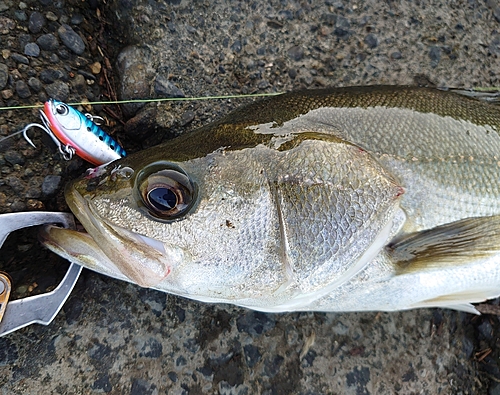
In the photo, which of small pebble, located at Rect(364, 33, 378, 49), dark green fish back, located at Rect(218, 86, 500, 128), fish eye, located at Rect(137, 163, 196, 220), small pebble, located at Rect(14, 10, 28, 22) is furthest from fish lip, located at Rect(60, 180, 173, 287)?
small pebble, located at Rect(364, 33, 378, 49)

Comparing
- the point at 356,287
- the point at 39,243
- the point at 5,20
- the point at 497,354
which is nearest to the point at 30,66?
the point at 5,20

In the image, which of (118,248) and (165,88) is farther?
(165,88)

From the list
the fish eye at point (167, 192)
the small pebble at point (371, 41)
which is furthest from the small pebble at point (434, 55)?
the fish eye at point (167, 192)

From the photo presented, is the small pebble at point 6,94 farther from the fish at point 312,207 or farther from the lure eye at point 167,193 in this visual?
the lure eye at point 167,193

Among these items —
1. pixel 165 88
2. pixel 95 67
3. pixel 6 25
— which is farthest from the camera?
pixel 165 88

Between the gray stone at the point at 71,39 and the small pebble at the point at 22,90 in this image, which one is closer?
the small pebble at the point at 22,90

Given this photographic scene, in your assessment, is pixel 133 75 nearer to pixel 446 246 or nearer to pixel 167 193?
pixel 167 193

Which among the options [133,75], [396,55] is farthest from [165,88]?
[396,55]
